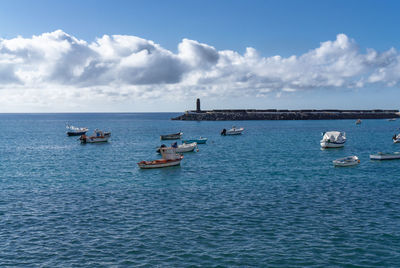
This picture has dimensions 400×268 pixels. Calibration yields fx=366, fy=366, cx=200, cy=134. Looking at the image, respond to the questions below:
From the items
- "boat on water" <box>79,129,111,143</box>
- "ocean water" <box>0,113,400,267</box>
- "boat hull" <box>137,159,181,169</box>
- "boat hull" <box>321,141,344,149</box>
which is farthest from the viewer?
"boat on water" <box>79,129,111,143</box>

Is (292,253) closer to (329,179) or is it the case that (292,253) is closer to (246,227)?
(246,227)

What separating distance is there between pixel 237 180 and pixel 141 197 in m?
11.7

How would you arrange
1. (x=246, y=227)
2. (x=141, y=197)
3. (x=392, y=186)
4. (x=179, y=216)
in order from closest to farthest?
(x=246, y=227) → (x=179, y=216) → (x=141, y=197) → (x=392, y=186)

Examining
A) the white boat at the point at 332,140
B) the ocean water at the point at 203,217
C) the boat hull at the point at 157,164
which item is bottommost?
the ocean water at the point at 203,217

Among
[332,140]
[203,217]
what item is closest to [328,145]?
[332,140]

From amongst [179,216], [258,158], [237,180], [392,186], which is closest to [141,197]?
[179,216]

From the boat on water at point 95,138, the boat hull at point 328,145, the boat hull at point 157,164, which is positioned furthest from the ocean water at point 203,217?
the boat on water at point 95,138

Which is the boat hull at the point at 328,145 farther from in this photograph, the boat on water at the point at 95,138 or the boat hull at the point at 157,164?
the boat on water at the point at 95,138

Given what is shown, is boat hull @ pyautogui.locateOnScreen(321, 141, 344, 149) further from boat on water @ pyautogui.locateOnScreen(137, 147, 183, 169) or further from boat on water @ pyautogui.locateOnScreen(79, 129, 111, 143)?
boat on water @ pyautogui.locateOnScreen(79, 129, 111, 143)

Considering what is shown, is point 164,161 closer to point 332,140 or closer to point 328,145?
point 328,145

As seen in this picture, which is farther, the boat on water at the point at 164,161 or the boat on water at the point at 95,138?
the boat on water at the point at 95,138

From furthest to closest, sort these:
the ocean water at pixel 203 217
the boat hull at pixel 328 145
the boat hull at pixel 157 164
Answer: the boat hull at pixel 328 145
the boat hull at pixel 157 164
the ocean water at pixel 203 217

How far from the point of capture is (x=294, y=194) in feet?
106

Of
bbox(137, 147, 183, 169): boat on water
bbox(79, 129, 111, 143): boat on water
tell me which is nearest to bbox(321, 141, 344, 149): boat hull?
bbox(137, 147, 183, 169): boat on water
